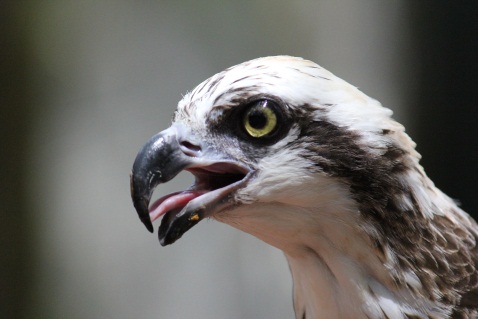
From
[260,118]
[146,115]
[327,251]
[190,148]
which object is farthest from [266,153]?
[146,115]

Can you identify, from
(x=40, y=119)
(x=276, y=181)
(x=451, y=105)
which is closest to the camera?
(x=276, y=181)

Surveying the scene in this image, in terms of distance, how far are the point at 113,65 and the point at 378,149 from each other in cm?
467

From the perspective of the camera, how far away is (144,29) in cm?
650

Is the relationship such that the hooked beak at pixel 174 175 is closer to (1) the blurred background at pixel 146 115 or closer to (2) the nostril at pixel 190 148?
(2) the nostril at pixel 190 148

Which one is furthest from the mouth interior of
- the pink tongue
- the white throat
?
the white throat

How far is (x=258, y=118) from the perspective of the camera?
2189mm

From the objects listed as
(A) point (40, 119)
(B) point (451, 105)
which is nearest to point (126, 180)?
(A) point (40, 119)

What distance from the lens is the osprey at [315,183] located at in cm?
219

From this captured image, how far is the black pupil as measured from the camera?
2186 mm

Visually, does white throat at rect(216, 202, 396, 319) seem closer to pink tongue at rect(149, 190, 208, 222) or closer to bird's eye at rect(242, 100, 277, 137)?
pink tongue at rect(149, 190, 208, 222)

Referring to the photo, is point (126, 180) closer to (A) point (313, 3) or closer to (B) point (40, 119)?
(B) point (40, 119)

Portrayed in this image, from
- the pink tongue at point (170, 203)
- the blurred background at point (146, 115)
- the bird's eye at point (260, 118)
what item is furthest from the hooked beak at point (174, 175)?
the blurred background at point (146, 115)

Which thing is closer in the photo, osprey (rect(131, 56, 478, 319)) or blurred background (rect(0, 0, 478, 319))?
osprey (rect(131, 56, 478, 319))

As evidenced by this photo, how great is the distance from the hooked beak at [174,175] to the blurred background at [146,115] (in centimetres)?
371
